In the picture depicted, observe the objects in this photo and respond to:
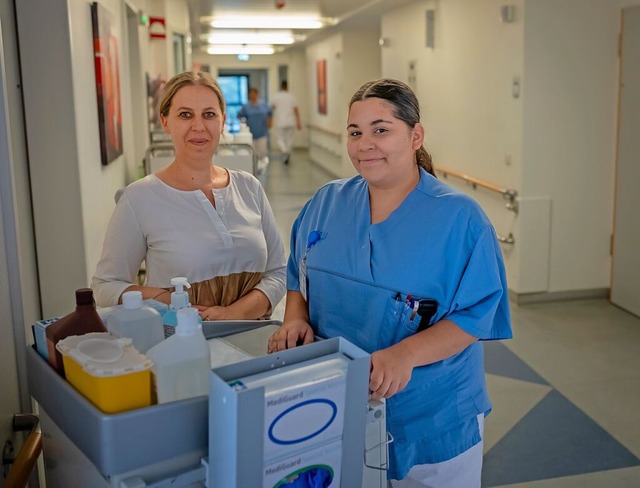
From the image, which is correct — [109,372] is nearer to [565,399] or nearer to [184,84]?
[184,84]

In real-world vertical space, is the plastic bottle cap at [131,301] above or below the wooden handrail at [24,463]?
above

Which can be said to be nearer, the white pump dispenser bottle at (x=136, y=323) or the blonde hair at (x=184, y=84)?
the white pump dispenser bottle at (x=136, y=323)

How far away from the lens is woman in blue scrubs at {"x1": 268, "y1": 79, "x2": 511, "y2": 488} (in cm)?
160

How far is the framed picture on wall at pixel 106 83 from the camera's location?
3871 mm

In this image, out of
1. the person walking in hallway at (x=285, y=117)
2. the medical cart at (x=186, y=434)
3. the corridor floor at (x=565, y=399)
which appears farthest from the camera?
the person walking in hallway at (x=285, y=117)

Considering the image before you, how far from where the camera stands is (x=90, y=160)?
3529 millimetres

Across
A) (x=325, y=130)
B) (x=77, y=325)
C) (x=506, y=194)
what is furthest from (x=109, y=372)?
(x=325, y=130)

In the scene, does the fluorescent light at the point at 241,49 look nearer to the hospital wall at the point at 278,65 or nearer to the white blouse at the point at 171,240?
the hospital wall at the point at 278,65

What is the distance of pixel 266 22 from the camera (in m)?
11.9

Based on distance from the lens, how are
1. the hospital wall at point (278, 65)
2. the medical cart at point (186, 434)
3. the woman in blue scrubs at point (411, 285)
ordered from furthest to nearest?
the hospital wall at point (278, 65)
the woman in blue scrubs at point (411, 285)
the medical cart at point (186, 434)

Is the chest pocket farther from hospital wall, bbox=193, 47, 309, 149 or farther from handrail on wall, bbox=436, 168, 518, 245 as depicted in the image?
hospital wall, bbox=193, 47, 309, 149

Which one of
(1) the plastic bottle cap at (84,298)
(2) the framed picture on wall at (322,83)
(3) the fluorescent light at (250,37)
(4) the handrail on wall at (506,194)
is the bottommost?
(4) the handrail on wall at (506,194)

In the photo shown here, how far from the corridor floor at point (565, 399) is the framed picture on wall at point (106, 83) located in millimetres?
1813

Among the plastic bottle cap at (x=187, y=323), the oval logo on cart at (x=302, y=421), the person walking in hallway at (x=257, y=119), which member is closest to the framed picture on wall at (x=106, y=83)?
the plastic bottle cap at (x=187, y=323)
